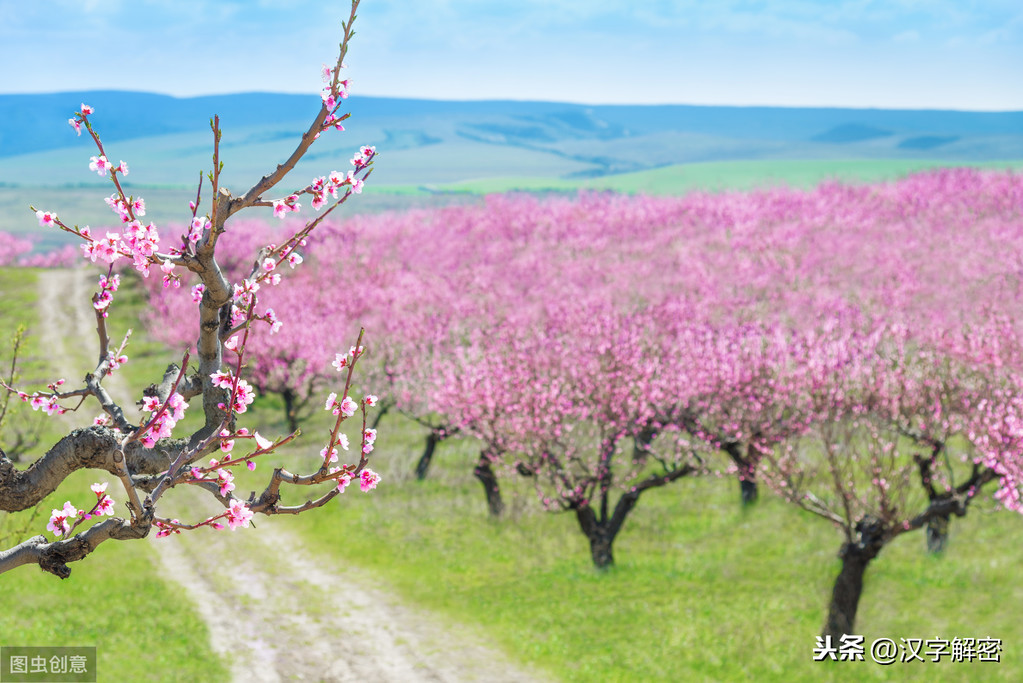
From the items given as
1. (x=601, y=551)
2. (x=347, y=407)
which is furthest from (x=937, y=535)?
(x=347, y=407)

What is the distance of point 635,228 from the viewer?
246ft

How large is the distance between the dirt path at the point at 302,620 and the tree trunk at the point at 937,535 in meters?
14.5

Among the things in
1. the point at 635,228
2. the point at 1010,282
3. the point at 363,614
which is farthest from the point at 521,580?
the point at 635,228

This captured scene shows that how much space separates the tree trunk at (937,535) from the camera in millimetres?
28094

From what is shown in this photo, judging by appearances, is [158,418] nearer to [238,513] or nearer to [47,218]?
[238,513]

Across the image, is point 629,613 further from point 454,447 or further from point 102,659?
point 454,447

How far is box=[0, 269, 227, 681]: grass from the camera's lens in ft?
73.0

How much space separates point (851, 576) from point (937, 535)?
8.92m

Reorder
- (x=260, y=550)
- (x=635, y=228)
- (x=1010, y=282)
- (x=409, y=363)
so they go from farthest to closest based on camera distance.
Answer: (x=635, y=228), (x=1010, y=282), (x=409, y=363), (x=260, y=550)

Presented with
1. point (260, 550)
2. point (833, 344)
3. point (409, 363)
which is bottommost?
point (260, 550)

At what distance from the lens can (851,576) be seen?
836 inches

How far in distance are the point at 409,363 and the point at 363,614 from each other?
697 inches

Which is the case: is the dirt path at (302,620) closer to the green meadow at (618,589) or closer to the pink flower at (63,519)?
the green meadow at (618,589)

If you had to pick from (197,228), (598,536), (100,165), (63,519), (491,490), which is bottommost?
(491,490)
